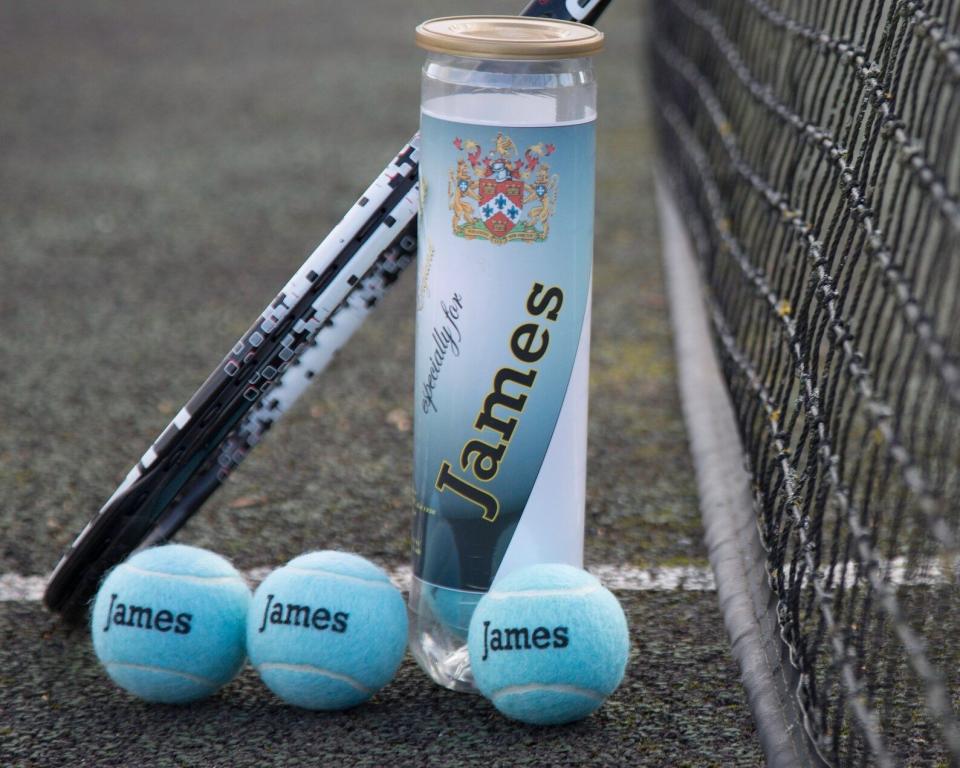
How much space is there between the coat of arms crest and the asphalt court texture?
2.58 ft

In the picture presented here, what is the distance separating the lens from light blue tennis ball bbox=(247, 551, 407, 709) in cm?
200

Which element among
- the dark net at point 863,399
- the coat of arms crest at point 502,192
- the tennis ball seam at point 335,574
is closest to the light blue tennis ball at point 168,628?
the tennis ball seam at point 335,574

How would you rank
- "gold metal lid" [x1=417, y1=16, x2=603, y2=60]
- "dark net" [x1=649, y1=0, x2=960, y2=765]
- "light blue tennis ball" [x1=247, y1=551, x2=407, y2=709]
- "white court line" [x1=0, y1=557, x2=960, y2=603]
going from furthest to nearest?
"white court line" [x1=0, y1=557, x2=960, y2=603]
"light blue tennis ball" [x1=247, y1=551, x2=407, y2=709]
"gold metal lid" [x1=417, y1=16, x2=603, y2=60]
"dark net" [x1=649, y1=0, x2=960, y2=765]

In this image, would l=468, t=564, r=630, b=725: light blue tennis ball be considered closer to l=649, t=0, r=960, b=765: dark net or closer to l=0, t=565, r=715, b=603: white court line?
l=649, t=0, r=960, b=765: dark net

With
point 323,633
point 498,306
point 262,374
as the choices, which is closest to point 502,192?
point 498,306

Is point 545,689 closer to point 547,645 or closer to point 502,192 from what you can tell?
point 547,645

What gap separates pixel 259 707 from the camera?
2111 millimetres

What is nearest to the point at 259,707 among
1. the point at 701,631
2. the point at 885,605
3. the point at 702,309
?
the point at 701,631

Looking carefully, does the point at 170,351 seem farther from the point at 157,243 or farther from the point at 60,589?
the point at 60,589

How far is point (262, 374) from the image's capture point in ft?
7.49

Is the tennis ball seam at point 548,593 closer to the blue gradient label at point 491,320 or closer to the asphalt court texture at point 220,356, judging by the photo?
the blue gradient label at point 491,320

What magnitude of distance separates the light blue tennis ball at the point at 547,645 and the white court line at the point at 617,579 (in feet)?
1.71

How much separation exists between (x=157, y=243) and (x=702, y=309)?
2192mm

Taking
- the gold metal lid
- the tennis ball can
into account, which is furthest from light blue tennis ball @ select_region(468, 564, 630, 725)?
the gold metal lid
